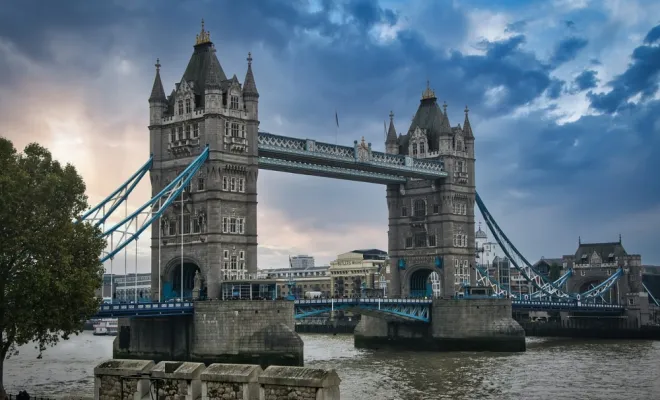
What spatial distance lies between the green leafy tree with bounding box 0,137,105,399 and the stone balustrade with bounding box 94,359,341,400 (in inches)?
567

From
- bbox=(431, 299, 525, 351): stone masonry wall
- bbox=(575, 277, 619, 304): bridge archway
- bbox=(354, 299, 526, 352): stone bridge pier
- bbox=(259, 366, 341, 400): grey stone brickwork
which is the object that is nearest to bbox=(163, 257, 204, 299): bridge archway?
bbox=(354, 299, 526, 352): stone bridge pier

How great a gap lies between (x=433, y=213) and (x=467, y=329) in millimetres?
17060

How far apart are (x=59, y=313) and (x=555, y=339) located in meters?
99.8

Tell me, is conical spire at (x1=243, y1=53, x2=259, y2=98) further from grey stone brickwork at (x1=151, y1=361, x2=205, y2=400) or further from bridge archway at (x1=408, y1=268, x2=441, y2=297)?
grey stone brickwork at (x1=151, y1=361, x2=205, y2=400)

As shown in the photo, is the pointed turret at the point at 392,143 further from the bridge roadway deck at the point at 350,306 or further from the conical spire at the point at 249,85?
the conical spire at the point at 249,85

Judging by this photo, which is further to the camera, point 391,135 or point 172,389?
point 391,135

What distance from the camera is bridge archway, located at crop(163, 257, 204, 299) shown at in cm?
9212

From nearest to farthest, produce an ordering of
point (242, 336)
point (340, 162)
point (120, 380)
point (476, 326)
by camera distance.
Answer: point (120, 380) → point (242, 336) → point (340, 162) → point (476, 326)

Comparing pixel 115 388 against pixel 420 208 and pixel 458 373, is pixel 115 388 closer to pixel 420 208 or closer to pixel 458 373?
pixel 458 373

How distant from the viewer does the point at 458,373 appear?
79.4m

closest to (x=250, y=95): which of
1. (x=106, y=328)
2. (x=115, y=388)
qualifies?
(x=115, y=388)

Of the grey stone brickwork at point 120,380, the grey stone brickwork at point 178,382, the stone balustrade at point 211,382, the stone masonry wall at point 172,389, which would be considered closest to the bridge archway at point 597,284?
the grey stone brickwork at point 120,380

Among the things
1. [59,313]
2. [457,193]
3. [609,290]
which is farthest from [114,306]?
[609,290]

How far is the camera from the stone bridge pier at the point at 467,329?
10650 centimetres
